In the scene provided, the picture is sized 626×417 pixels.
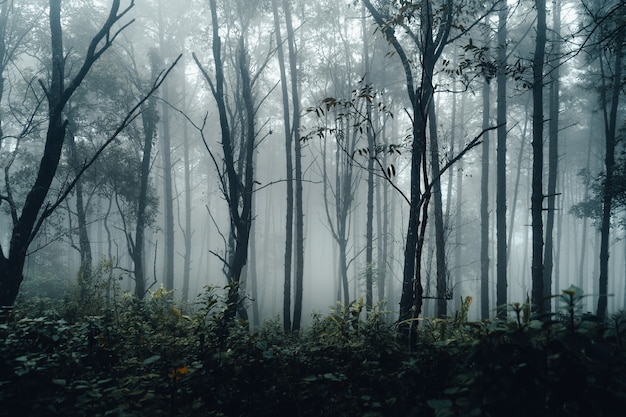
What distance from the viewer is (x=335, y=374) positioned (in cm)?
277

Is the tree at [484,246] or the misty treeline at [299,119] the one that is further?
the tree at [484,246]

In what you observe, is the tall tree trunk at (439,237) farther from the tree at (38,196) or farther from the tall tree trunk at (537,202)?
the tree at (38,196)

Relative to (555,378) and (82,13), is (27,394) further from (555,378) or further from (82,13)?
(82,13)

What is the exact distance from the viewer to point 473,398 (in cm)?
175

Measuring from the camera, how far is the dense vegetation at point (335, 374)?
5.62ft

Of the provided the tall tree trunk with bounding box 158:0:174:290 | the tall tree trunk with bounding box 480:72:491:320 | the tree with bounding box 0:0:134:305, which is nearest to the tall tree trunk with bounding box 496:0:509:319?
the tall tree trunk with bounding box 480:72:491:320

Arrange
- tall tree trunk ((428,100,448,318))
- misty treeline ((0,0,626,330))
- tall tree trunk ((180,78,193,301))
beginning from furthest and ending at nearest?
tall tree trunk ((180,78,193,301))
tall tree trunk ((428,100,448,318))
misty treeline ((0,0,626,330))

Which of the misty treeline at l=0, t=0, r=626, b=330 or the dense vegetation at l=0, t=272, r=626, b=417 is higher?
the misty treeline at l=0, t=0, r=626, b=330

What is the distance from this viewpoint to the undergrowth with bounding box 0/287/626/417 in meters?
1.71

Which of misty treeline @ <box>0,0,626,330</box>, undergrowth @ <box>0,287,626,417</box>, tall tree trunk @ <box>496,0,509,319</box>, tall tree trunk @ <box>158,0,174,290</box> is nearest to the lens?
undergrowth @ <box>0,287,626,417</box>

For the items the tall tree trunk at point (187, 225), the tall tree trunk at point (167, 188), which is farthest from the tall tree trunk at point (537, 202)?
the tall tree trunk at point (167, 188)

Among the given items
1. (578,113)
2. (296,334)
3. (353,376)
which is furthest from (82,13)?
(578,113)

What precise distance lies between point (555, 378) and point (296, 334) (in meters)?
8.01

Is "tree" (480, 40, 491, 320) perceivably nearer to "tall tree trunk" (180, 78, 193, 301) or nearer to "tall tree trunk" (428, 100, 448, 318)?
"tall tree trunk" (428, 100, 448, 318)
